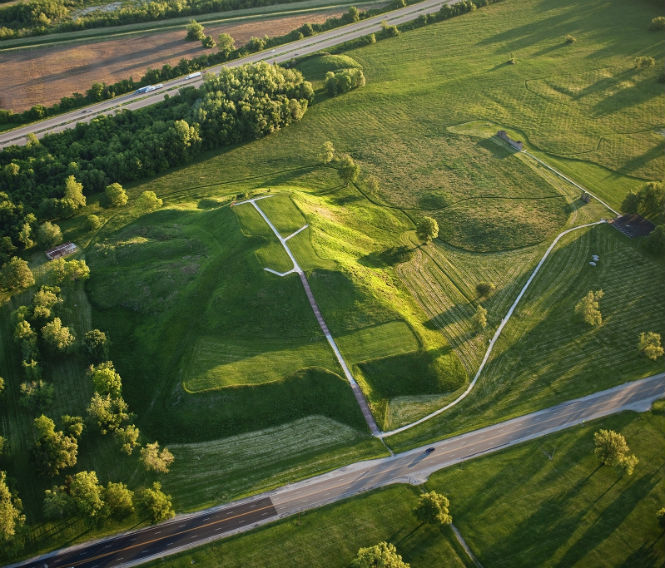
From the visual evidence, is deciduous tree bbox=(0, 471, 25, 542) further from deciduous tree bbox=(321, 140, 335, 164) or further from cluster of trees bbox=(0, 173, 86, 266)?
deciduous tree bbox=(321, 140, 335, 164)

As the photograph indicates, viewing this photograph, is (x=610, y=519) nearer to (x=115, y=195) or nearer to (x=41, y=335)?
(x=41, y=335)

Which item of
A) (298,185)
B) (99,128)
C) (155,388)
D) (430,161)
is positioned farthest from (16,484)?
(430,161)

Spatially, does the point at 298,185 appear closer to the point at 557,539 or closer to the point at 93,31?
the point at 557,539

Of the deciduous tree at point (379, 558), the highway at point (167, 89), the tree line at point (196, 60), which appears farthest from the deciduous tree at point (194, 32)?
the deciduous tree at point (379, 558)

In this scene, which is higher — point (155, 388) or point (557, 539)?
point (155, 388)

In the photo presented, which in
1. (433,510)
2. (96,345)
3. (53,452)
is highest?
(96,345)

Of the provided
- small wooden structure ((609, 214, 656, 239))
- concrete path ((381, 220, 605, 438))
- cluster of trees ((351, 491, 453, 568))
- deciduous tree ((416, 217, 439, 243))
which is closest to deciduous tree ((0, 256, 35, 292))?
concrete path ((381, 220, 605, 438))

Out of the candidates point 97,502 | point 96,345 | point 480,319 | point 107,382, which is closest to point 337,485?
point 97,502
